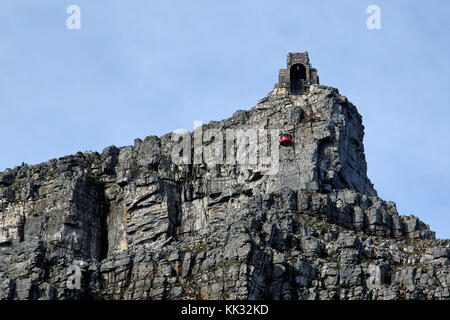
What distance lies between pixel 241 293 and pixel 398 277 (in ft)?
66.6

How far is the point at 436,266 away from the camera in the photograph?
179 m

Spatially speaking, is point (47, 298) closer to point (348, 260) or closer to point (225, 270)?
point (225, 270)
